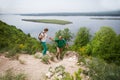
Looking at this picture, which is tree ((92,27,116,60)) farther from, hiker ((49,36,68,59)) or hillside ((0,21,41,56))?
hiker ((49,36,68,59))

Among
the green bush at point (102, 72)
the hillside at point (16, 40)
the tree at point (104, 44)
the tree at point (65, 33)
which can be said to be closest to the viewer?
the green bush at point (102, 72)

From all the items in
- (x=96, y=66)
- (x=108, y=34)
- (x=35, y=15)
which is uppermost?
(x=35, y=15)

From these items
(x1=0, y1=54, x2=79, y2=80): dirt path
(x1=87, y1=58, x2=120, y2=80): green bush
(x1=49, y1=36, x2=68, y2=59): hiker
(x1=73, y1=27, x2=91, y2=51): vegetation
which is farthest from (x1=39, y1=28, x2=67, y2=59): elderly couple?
(x1=73, y1=27, x2=91, y2=51): vegetation

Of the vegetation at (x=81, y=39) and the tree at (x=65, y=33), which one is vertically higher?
the tree at (x=65, y=33)

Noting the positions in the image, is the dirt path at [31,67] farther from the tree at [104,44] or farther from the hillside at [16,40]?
the tree at [104,44]

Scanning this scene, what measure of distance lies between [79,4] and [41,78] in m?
3.11

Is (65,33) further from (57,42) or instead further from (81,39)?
(81,39)

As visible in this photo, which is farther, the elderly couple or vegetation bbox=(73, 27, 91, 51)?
vegetation bbox=(73, 27, 91, 51)

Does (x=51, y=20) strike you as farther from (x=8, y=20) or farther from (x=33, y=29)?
(x=8, y=20)

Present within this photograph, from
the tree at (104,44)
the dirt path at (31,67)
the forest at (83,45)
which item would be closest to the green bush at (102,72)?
the forest at (83,45)

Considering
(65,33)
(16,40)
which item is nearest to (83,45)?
(65,33)

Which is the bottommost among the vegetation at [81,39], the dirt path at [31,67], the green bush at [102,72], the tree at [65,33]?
the vegetation at [81,39]

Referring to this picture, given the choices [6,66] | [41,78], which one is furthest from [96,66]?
[6,66]

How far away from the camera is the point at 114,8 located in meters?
6.54
